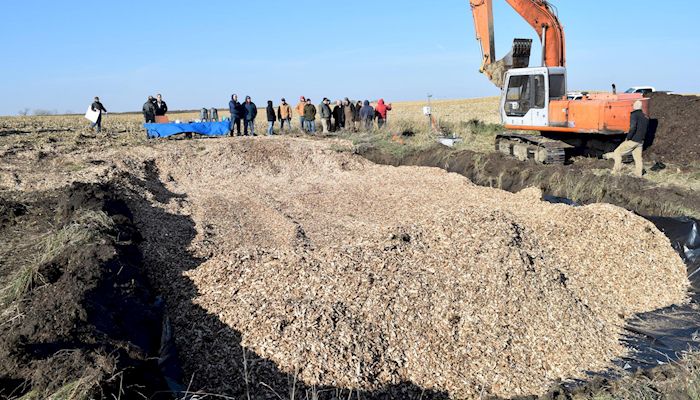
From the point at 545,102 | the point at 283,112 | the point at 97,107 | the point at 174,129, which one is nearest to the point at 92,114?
the point at 97,107

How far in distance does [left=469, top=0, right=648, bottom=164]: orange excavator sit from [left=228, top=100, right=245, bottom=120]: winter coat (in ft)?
24.3

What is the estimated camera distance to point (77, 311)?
3.92m

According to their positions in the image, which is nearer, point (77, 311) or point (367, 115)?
point (77, 311)

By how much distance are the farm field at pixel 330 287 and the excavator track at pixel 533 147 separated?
94.5 inches

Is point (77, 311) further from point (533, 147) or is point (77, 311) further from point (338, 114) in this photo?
point (338, 114)

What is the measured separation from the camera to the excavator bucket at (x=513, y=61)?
47.0ft

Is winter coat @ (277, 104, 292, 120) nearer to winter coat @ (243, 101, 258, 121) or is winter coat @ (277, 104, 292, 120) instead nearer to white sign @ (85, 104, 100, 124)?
winter coat @ (243, 101, 258, 121)

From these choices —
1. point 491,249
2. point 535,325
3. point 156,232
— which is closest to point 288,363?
point 535,325

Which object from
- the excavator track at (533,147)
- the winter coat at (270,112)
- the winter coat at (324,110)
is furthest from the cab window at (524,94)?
the winter coat at (270,112)

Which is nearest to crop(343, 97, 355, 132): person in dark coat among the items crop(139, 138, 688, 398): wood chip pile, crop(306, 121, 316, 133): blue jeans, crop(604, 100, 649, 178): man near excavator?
crop(306, 121, 316, 133): blue jeans

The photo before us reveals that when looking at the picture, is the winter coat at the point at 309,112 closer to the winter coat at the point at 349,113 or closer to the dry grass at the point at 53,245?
the winter coat at the point at 349,113

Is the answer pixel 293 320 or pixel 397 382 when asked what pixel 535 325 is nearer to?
pixel 397 382

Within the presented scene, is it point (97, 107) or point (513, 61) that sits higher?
point (513, 61)

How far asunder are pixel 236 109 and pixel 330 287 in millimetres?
13084
